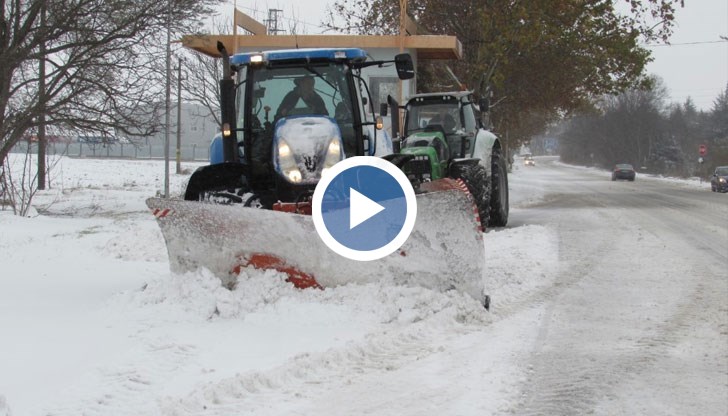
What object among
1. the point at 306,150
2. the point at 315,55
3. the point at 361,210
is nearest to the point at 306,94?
the point at 315,55

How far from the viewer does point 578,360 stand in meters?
5.29

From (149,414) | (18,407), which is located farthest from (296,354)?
(18,407)

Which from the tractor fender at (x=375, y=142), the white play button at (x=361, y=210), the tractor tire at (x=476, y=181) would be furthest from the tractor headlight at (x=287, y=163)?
the tractor tire at (x=476, y=181)

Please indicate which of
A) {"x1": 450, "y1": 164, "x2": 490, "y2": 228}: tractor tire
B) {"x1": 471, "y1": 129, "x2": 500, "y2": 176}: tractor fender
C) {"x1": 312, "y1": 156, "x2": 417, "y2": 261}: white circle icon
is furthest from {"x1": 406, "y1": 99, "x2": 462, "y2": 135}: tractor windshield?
{"x1": 312, "y1": 156, "x2": 417, "y2": 261}: white circle icon

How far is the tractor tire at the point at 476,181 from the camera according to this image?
11633mm

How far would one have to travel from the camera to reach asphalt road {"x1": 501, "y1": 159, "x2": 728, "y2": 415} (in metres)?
4.51

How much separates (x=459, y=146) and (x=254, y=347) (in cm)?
869

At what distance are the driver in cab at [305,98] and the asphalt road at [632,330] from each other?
2.62m

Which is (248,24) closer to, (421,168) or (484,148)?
(484,148)

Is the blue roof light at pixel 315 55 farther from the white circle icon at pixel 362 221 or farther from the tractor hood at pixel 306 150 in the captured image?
the white circle icon at pixel 362 221

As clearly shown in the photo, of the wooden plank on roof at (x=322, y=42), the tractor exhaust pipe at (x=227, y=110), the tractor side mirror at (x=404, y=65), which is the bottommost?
the tractor exhaust pipe at (x=227, y=110)

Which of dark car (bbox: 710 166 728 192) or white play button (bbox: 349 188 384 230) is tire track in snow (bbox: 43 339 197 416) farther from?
dark car (bbox: 710 166 728 192)

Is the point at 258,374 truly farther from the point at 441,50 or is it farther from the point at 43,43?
the point at 441,50

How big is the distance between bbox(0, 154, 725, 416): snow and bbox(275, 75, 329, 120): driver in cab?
197 centimetres
